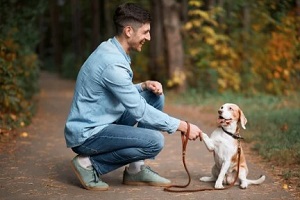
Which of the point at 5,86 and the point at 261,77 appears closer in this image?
the point at 5,86

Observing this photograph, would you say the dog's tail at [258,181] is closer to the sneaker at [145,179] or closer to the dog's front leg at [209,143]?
the dog's front leg at [209,143]

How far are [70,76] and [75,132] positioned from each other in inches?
937

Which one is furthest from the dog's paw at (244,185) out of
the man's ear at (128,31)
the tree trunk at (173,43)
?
the tree trunk at (173,43)

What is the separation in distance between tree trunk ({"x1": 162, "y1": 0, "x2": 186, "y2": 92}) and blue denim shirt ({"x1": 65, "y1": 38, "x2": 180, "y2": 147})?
991cm

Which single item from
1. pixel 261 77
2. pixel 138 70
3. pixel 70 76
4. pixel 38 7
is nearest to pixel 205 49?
pixel 261 77

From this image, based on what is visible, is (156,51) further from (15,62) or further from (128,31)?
(128,31)

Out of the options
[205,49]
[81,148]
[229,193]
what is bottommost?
[229,193]

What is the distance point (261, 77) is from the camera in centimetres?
1566

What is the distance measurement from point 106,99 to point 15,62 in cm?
583

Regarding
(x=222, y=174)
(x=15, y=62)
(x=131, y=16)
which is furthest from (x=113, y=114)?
(x=15, y=62)

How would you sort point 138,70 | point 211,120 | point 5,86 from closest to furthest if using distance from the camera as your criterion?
point 5,86
point 211,120
point 138,70

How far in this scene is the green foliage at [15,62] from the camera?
373 inches

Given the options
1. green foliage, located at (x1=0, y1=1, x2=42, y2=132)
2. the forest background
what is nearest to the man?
the forest background

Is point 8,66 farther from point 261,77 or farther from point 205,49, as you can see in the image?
point 261,77
